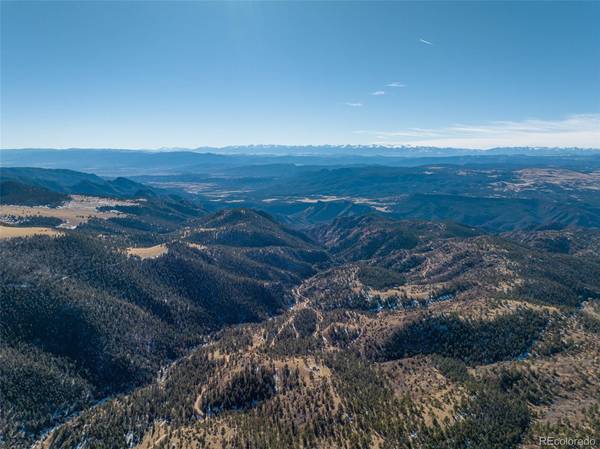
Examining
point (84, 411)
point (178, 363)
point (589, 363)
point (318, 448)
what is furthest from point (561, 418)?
point (84, 411)

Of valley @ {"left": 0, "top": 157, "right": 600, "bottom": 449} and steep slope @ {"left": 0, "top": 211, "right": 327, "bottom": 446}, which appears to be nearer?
valley @ {"left": 0, "top": 157, "right": 600, "bottom": 449}

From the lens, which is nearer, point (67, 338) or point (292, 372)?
point (292, 372)

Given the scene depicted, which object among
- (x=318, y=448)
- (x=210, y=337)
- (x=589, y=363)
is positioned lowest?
(x=210, y=337)

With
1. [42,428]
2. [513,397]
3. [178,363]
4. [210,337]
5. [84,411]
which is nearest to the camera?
[513,397]

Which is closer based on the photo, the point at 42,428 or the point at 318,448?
the point at 318,448

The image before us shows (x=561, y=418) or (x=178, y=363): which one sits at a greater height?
(x=561, y=418)

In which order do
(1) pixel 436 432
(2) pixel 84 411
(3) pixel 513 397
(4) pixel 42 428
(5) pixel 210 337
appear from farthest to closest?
(5) pixel 210 337, (2) pixel 84 411, (4) pixel 42 428, (3) pixel 513 397, (1) pixel 436 432

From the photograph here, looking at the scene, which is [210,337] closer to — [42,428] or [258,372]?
[258,372]

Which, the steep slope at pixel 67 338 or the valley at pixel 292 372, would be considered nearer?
the valley at pixel 292 372

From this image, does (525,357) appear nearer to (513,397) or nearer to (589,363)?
(589,363)

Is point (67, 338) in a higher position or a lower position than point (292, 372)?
higher
